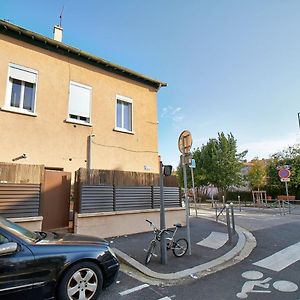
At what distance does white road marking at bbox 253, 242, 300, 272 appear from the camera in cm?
603

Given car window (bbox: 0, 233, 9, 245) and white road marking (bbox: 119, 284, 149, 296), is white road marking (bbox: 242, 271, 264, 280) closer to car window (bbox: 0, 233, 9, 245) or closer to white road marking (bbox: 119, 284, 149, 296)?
white road marking (bbox: 119, 284, 149, 296)

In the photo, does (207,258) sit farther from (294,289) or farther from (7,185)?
(7,185)

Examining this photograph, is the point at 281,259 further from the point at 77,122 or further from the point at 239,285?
the point at 77,122

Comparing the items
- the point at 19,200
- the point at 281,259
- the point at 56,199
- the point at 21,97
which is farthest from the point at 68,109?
the point at 281,259

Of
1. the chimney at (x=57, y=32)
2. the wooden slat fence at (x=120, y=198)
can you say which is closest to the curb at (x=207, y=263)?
the wooden slat fence at (x=120, y=198)

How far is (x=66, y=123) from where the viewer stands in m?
9.84

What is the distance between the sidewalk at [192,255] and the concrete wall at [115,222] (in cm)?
28

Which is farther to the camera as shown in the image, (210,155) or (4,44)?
(210,155)

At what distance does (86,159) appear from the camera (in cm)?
1016

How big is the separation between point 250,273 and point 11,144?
7.74 m

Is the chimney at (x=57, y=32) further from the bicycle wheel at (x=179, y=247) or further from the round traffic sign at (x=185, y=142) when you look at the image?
the bicycle wheel at (x=179, y=247)

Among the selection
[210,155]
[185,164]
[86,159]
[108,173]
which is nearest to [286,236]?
[185,164]

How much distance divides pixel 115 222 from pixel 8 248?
550 centimetres

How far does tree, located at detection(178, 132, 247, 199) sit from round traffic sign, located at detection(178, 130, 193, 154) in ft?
89.2
